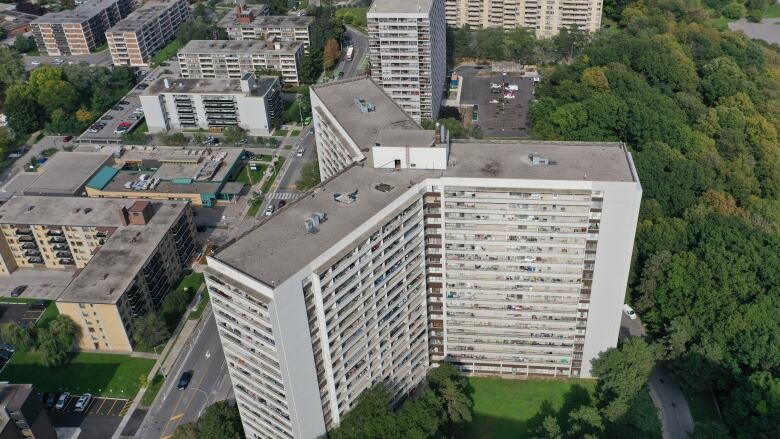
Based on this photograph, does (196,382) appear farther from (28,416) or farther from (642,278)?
(642,278)

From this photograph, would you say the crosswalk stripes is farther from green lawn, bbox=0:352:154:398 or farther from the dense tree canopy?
the dense tree canopy

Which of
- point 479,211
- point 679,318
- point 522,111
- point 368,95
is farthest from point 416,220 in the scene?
point 522,111

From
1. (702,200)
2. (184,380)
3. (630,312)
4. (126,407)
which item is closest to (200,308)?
(184,380)

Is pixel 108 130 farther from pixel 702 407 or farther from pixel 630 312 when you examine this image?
pixel 702 407

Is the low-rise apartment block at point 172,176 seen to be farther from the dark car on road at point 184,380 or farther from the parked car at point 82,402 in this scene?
the parked car at point 82,402

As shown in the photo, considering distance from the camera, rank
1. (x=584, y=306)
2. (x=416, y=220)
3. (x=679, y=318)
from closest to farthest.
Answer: (x=416, y=220) → (x=584, y=306) → (x=679, y=318)

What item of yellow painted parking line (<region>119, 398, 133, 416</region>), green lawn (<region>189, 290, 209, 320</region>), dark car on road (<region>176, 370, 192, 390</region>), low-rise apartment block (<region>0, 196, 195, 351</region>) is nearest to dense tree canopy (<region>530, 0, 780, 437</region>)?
dark car on road (<region>176, 370, 192, 390</region>)
